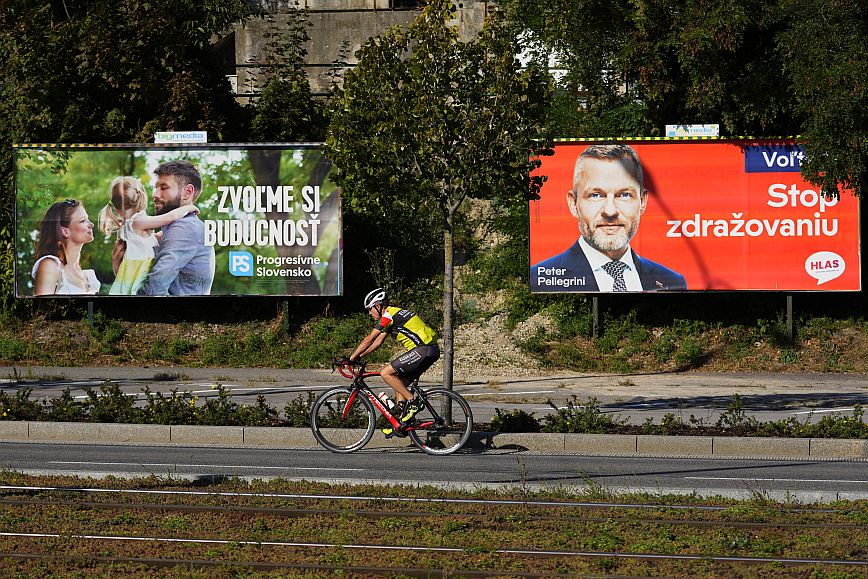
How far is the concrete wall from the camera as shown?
3409cm

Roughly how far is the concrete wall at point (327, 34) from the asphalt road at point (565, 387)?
1249cm

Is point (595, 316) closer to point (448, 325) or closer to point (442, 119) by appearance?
point (448, 325)

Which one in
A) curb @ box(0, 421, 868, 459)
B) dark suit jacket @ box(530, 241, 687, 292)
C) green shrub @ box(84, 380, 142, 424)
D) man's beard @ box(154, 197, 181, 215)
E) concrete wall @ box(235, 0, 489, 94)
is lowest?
curb @ box(0, 421, 868, 459)

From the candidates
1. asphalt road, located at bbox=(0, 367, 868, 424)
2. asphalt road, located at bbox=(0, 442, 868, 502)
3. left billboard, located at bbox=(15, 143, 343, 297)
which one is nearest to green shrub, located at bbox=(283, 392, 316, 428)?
asphalt road, located at bbox=(0, 442, 868, 502)

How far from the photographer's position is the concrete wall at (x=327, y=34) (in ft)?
112

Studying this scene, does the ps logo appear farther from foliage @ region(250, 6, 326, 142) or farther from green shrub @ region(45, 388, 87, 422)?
green shrub @ region(45, 388, 87, 422)

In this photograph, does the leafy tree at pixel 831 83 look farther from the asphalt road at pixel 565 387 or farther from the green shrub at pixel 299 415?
the green shrub at pixel 299 415

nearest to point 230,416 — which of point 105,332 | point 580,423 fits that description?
point 580,423

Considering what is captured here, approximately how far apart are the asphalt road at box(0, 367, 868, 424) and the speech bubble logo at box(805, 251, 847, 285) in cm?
248

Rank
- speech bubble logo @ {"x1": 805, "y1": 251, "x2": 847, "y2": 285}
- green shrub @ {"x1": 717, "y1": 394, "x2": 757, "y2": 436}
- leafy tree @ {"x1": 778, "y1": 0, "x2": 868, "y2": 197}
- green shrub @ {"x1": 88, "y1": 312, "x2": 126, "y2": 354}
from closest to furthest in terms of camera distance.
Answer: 1. green shrub @ {"x1": 717, "y1": 394, "x2": 757, "y2": 436}
2. leafy tree @ {"x1": 778, "y1": 0, "x2": 868, "y2": 197}
3. speech bubble logo @ {"x1": 805, "y1": 251, "x2": 847, "y2": 285}
4. green shrub @ {"x1": 88, "y1": 312, "x2": 126, "y2": 354}

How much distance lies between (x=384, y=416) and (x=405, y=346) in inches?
38.2

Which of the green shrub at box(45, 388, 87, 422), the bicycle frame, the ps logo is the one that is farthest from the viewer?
the ps logo

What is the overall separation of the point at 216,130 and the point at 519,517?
69.5ft

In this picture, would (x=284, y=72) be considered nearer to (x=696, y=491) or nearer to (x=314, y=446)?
(x=314, y=446)
